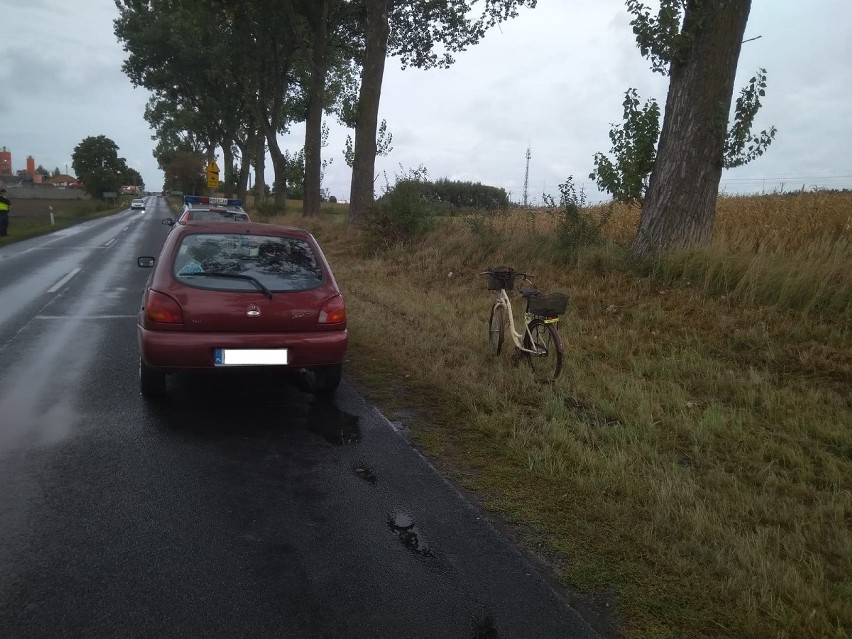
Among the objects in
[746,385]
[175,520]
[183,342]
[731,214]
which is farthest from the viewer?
[731,214]

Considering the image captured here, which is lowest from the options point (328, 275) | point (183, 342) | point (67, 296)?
point (67, 296)

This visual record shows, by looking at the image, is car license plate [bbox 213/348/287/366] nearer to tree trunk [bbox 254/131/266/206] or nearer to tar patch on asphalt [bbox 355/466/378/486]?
tar patch on asphalt [bbox 355/466/378/486]

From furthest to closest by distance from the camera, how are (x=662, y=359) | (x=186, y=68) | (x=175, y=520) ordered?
1. (x=186, y=68)
2. (x=662, y=359)
3. (x=175, y=520)

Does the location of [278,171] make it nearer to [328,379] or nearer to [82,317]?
[82,317]

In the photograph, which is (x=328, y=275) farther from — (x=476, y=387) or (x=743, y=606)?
(x=743, y=606)

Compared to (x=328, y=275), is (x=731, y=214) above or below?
above

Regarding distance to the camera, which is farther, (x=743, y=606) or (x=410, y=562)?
(x=410, y=562)

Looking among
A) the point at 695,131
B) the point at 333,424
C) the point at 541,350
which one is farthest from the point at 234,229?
the point at 695,131

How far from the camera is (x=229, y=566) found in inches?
121

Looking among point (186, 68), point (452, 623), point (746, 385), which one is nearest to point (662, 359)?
point (746, 385)

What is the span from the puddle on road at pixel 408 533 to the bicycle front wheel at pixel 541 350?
9.45 ft

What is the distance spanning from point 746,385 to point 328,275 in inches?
150

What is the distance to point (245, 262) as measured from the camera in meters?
5.47

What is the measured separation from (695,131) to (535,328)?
4.17 metres
